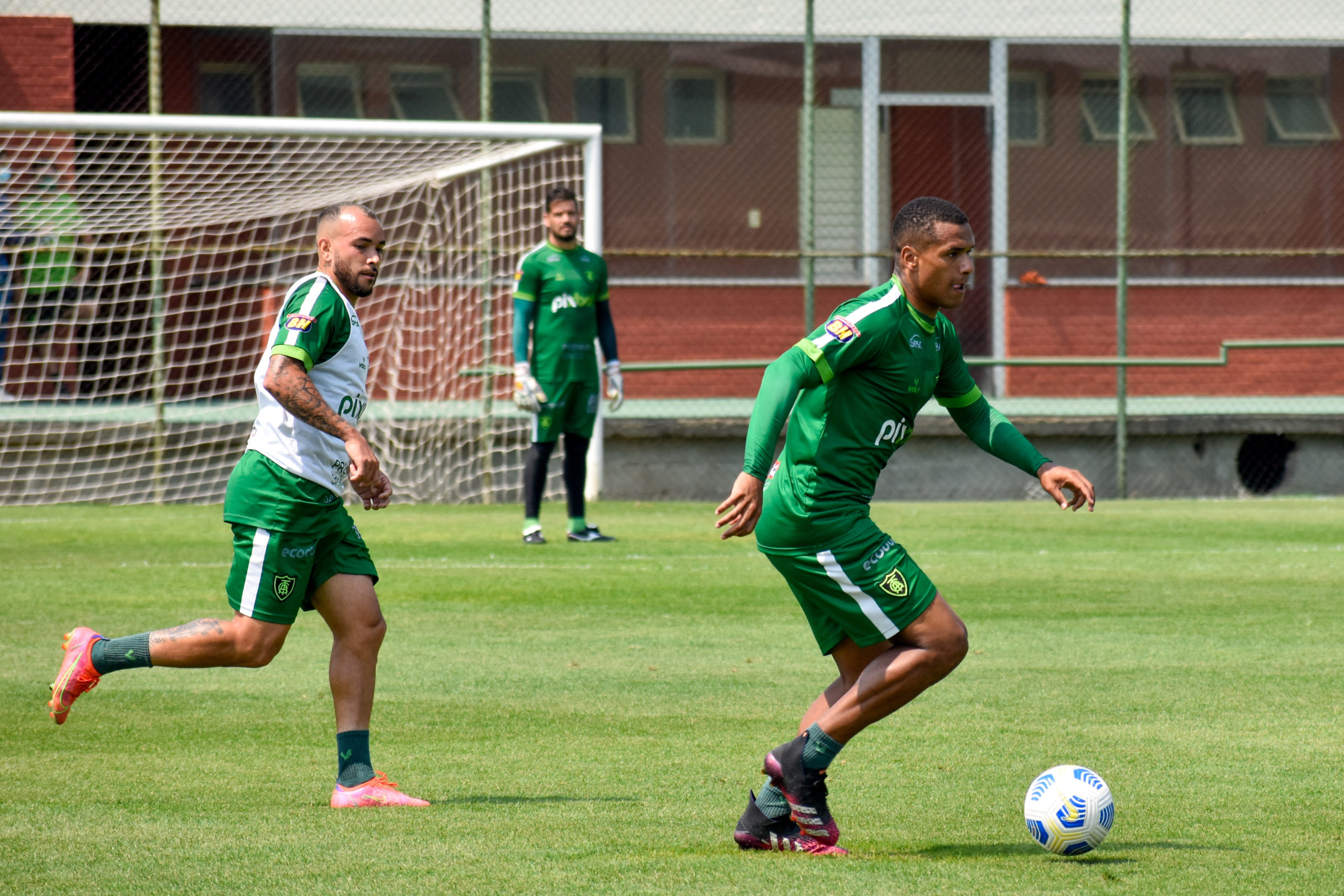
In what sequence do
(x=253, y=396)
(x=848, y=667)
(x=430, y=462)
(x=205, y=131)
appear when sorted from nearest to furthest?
(x=848, y=667)
(x=205, y=131)
(x=430, y=462)
(x=253, y=396)

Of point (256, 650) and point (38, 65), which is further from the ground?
point (38, 65)

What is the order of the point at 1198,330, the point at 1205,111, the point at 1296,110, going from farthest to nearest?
the point at 1296,110, the point at 1205,111, the point at 1198,330

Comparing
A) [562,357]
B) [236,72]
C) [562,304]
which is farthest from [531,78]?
[562,357]

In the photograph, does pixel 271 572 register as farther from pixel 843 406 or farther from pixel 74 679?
pixel 843 406

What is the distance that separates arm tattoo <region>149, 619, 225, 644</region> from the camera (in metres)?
5.23

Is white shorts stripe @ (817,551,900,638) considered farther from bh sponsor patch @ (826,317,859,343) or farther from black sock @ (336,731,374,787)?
black sock @ (336,731,374,787)

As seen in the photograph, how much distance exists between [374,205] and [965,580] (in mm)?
8312

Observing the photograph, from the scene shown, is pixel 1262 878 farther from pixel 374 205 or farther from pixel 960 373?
pixel 374 205

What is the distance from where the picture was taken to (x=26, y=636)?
8.16m

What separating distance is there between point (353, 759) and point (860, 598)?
1.68 meters

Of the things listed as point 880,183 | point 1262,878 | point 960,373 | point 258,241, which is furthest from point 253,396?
point 1262,878

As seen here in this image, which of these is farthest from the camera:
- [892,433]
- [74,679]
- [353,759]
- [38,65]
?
[38,65]

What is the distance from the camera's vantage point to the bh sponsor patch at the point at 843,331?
15.2ft

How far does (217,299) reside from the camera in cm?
1609
